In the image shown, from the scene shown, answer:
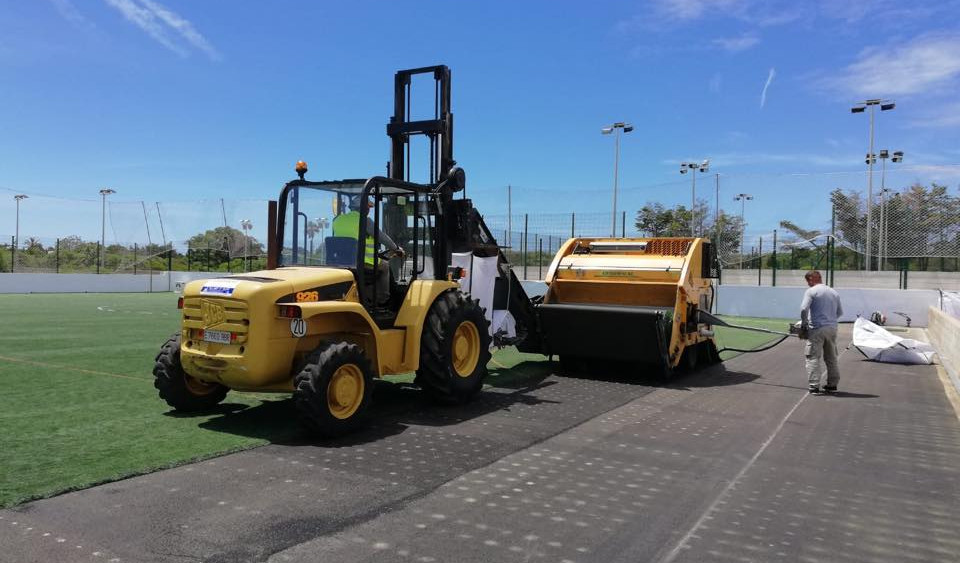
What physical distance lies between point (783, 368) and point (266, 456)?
9.00 metres

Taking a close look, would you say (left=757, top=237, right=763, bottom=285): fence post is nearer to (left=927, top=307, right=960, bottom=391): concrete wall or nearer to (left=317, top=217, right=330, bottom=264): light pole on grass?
(left=927, top=307, right=960, bottom=391): concrete wall

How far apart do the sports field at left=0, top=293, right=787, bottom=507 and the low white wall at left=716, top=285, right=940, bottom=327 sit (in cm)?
1454

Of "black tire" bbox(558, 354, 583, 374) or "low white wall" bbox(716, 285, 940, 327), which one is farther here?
"low white wall" bbox(716, 285, 940, 327)

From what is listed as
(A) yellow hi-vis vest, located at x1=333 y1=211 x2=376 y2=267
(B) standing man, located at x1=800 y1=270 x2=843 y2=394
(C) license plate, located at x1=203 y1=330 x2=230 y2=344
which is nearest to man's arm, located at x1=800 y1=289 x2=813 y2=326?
(B) standing man, located at x1=800 y1=270 x2=843 y2=394

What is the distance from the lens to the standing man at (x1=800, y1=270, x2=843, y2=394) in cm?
909

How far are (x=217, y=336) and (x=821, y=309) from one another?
24.1 ft

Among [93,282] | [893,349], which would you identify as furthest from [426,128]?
[93,282]

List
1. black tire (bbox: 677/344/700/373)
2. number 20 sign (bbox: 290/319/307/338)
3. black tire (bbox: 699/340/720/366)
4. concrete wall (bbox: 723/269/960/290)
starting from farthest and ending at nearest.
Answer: concrete wall (bbox: 723/269/960/290) → black tire (bbox: 699/340/720/366) → black tire (bbox: 677/344/700/373) → number 20 sign (bbox: 290/319/307/338)

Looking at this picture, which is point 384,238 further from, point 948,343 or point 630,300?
point 948,343

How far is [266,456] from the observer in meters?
5.43

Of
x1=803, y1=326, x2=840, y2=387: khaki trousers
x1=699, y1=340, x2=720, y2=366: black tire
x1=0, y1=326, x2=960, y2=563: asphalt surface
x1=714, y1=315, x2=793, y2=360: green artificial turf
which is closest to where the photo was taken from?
x1=0, y1=326, x2=960, y2=563: asphalt surface

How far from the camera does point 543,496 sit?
4.71 meters

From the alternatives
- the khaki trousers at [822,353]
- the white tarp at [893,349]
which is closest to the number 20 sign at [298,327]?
the khaki trousers at [822,353]

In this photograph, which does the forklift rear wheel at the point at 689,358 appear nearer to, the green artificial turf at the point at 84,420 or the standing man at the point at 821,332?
the standing man at the point at 821,332
